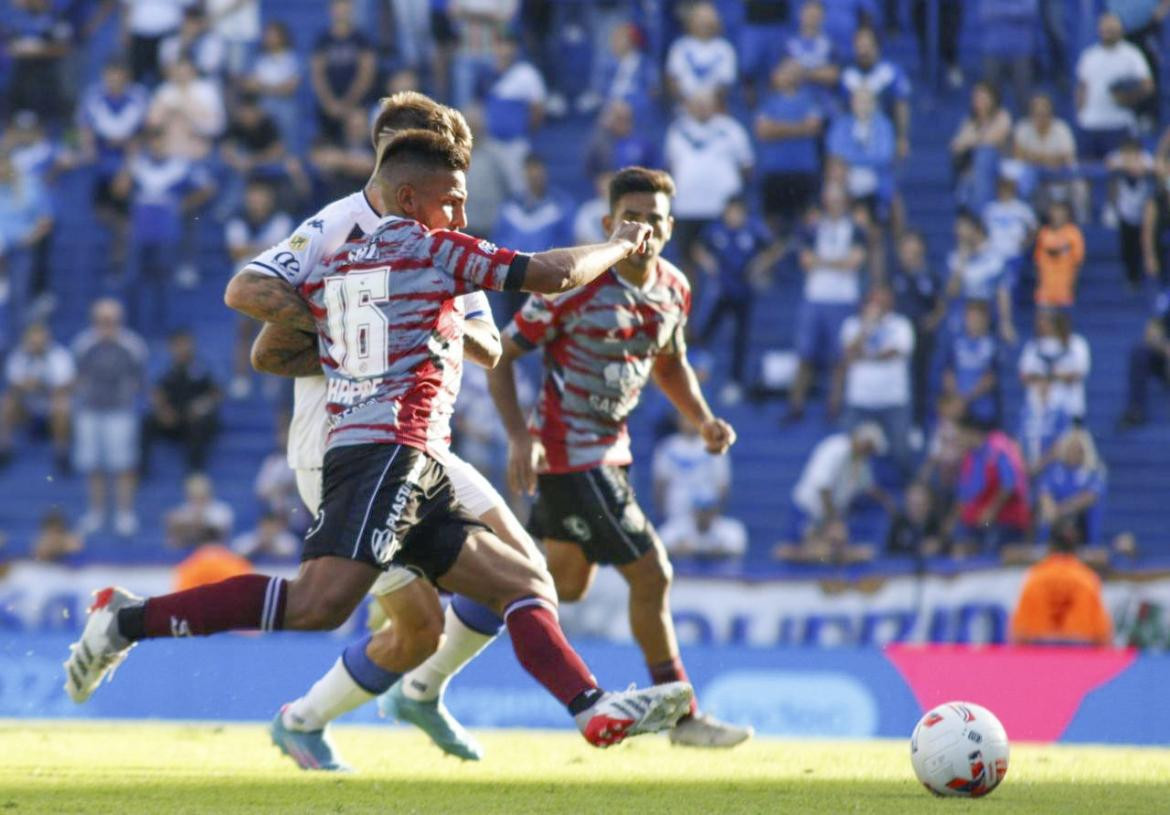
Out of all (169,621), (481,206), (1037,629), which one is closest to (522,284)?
(169,621)

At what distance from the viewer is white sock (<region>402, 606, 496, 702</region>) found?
7.92 m

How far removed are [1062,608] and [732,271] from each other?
4601mm

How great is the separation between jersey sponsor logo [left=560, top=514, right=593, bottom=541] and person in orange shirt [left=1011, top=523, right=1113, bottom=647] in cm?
537

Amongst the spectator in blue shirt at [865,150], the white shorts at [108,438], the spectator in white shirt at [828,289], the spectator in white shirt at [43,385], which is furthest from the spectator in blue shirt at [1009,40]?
the spectator in white shirt at [43,385]

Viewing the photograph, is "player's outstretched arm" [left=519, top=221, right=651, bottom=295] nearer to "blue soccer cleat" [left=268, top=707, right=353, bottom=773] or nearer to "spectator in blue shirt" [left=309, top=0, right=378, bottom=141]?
"blue soccer cleat" [left=268, top=707, right=353, bottom=773]

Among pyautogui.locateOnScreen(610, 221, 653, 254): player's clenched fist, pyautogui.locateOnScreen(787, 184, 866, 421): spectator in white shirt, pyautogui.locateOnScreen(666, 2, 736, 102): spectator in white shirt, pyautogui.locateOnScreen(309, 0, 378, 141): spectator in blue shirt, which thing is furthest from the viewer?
pyautogui.locateOnScreen(309, 0, 378, 141): spectator in blue shirt

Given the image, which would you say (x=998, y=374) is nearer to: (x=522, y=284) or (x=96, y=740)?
(x=96, y=740)

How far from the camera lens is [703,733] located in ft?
28.1

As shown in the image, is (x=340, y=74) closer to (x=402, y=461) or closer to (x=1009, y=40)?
(x=1009, y=40)

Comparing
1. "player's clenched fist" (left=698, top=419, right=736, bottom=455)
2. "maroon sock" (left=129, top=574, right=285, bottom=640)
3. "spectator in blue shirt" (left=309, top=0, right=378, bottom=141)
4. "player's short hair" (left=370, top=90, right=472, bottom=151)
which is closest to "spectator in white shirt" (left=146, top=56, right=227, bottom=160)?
"spectator in blue shirt" (left=309, top=0, right=378, bottom=141)

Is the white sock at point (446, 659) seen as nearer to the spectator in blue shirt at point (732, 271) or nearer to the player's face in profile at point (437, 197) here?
the player's face in profile at point (437, 197)

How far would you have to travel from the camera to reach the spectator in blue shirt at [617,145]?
54.8ft

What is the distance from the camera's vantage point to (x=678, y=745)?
8750 millimetres

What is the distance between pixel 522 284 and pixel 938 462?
9231 mm
